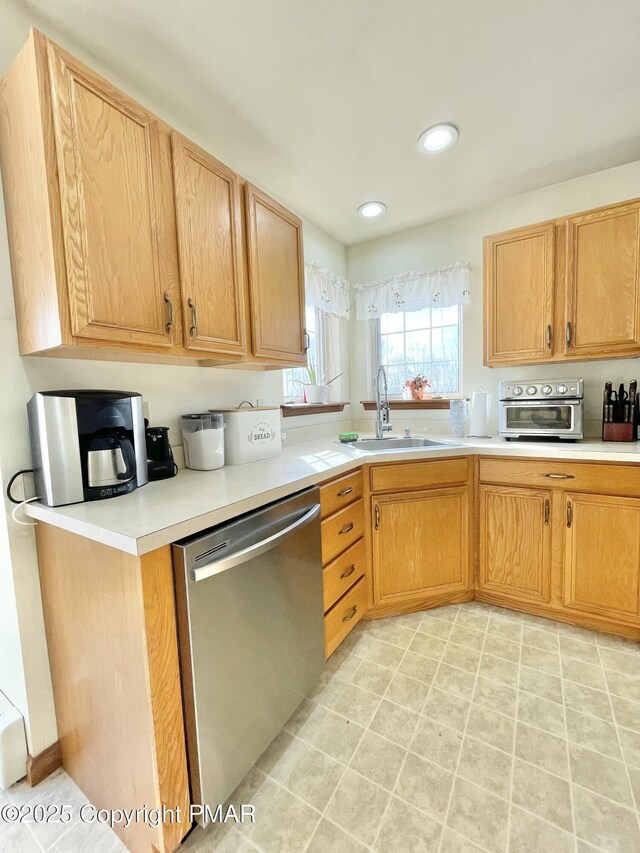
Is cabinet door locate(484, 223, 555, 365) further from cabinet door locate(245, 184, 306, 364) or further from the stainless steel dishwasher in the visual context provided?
the stainless steel dishwasher

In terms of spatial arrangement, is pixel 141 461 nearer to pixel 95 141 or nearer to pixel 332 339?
pixel 95 141

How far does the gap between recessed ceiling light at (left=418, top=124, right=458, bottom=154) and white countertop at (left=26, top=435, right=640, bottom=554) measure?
1.53 metres

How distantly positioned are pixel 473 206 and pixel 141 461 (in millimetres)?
2587

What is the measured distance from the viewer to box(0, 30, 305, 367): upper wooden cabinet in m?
0.98

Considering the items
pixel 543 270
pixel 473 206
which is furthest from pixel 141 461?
pixel 473 206

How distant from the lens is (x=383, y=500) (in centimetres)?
185

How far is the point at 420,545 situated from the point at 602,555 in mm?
836

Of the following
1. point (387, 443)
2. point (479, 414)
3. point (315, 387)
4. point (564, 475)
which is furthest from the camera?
point (315, 387)

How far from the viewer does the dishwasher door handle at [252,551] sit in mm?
920

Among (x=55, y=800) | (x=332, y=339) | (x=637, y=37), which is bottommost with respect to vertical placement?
(x=55, y=800)

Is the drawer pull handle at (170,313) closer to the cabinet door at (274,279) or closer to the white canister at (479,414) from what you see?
the cabinet door at (274,279)

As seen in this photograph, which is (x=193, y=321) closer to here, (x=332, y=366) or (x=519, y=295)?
(x=332, y=366)

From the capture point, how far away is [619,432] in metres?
1.92

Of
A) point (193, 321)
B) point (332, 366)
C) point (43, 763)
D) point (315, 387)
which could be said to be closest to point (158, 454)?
point (193, 321)
